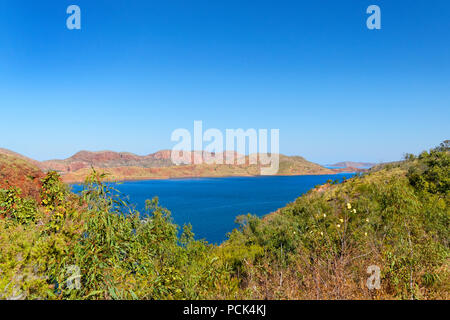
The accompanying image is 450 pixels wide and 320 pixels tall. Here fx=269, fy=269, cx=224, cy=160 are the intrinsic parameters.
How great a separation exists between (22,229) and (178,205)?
264ft

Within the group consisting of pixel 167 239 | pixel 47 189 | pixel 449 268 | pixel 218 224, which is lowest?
pixel 218 224

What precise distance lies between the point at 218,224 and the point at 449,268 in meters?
57.3

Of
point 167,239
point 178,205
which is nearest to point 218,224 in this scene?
point 178,205

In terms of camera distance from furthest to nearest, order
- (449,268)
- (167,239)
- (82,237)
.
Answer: (167,239), (449,268), (82,237)

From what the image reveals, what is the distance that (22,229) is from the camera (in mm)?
8039

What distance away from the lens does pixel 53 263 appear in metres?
5.01

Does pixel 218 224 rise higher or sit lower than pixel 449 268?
lower

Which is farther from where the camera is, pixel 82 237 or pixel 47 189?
pixel 47 189
